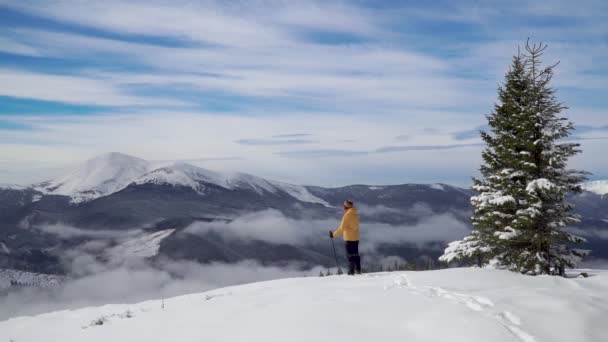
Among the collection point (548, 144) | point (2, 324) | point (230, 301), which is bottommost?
point (2, 324)

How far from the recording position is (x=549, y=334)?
24.3ft

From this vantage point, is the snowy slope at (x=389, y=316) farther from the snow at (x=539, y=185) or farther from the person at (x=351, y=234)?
the snow at (x=539, y=185)

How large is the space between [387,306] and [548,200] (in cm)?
1374

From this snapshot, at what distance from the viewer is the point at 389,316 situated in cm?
826

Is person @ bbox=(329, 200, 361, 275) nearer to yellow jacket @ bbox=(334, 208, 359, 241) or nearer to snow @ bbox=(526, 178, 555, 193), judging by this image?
yellow jacket @ bbox=(334, 208, 359, 241)

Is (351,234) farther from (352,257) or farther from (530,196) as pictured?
(530,196)

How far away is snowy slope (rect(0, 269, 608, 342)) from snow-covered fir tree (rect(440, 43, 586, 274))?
7112 mm

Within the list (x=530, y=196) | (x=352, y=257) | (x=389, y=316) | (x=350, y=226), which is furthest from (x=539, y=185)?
(x=389, y=316)

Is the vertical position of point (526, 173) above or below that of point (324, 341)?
above

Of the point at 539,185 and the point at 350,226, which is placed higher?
the point at 539,185

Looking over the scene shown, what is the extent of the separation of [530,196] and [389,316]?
13616 millimetres

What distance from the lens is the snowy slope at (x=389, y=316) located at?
752 centimetres

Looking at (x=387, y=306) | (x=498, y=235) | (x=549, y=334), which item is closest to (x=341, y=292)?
(x=387, y=306)

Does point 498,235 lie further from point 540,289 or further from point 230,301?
point 230,301
